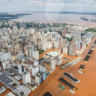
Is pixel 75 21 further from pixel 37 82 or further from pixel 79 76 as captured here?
pixel 37 82

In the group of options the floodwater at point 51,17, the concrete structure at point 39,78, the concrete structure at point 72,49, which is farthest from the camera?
the concrete structure at point 72,49

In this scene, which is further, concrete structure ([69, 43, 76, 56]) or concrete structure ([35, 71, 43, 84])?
concrete structure ([69, 43, 76, 56])

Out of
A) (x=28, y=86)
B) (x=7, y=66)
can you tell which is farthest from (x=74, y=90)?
(x=7, y=66)

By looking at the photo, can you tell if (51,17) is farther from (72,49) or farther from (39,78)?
(39,78)

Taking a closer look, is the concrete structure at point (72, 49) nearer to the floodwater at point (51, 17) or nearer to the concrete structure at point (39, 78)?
the floodwater at point (51, 17)

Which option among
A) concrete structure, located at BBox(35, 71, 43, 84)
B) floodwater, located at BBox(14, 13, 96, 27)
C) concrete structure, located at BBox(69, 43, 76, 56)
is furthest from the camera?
concrete structure, located at BBox(69, 43, 76, 56)

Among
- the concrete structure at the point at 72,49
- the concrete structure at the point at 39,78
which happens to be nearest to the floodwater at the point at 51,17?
the concrete structure at the point at 72,49

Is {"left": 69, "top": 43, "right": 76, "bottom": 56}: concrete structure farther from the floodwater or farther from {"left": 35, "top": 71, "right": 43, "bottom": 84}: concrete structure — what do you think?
{"left": 35, "top": 71, "right": 43, "bottom": 84}: concrete structure

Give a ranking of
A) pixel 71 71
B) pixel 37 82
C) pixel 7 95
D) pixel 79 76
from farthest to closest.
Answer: pixel 71 71
pixel 79 76
pixel 37 82
pixel 7 95

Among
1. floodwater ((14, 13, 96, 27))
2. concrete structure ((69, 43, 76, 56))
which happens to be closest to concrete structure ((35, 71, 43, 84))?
floodwater ((14, 13, 96, 27))

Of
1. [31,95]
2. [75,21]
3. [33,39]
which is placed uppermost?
[75,21]

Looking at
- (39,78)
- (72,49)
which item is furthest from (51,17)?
(39,78)
